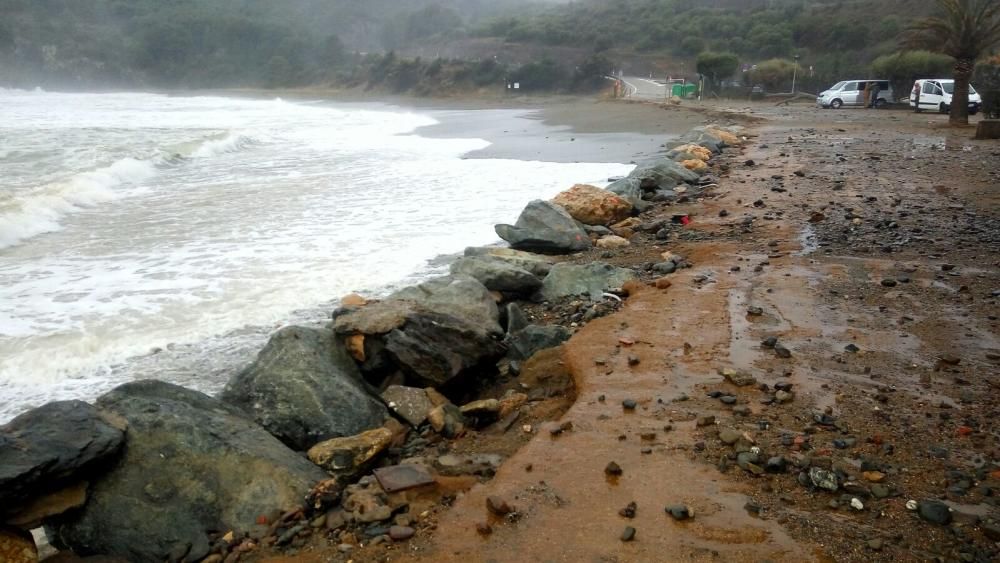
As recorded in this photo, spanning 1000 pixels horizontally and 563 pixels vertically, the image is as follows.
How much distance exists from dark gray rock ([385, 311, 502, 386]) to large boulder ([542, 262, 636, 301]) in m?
1.54

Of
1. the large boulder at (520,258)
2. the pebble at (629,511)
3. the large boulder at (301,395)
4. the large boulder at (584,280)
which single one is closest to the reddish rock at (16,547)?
the large boulder at (301,395)

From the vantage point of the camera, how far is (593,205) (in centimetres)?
991

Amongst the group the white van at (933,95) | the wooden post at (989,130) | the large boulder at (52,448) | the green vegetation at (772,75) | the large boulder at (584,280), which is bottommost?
the large boulder at (584,280)

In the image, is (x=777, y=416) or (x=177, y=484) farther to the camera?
(x=777, y=416)

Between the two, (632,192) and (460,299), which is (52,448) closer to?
(460,299)

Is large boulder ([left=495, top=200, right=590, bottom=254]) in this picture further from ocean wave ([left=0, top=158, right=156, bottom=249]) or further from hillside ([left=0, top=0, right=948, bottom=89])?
hillside ([left=0, top=0, right=948, bottom=89])

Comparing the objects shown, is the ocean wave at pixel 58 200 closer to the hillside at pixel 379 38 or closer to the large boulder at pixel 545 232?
the large boulder at pixel 545 232

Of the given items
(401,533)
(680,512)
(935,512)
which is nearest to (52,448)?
(401,533)

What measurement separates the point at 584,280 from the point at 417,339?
7.58 feet

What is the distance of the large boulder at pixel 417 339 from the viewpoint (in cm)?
518

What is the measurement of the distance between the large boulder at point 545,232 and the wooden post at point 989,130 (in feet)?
43.8

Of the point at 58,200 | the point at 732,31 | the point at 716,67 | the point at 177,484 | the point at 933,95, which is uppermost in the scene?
the point at 732,31

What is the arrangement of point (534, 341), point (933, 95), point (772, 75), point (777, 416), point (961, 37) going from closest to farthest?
point (777, 416)
point (534, 341)
point (961, 37)
point (933, 95)
point (772, 75)

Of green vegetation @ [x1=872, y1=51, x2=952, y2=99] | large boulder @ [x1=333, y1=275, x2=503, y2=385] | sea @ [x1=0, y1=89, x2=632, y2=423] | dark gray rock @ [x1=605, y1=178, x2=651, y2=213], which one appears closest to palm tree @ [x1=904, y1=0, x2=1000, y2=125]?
sea @ [x1=0, y1=89, x2=632, y2=423]
